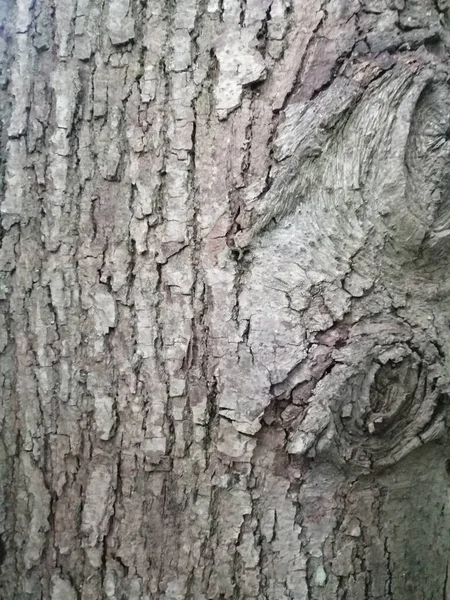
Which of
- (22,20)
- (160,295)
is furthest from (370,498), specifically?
(22,20)

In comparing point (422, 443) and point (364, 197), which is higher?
point (364, 197)

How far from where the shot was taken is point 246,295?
0.77 meters

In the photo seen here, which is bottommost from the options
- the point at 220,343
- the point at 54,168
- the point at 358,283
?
the point at 220,343

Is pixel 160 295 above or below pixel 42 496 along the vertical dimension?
above

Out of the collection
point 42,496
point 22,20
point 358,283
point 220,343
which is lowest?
point 42,496

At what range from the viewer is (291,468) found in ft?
2.51

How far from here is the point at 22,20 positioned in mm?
850

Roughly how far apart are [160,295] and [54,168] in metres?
0.26

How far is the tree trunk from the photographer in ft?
2.49

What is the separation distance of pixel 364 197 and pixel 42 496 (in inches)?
25.6

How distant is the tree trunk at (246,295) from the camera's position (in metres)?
0.76

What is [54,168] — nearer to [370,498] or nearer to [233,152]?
[233,152]

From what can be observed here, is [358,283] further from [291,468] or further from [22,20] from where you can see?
→ [22,20]

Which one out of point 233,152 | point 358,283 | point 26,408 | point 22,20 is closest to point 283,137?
point 233,152
